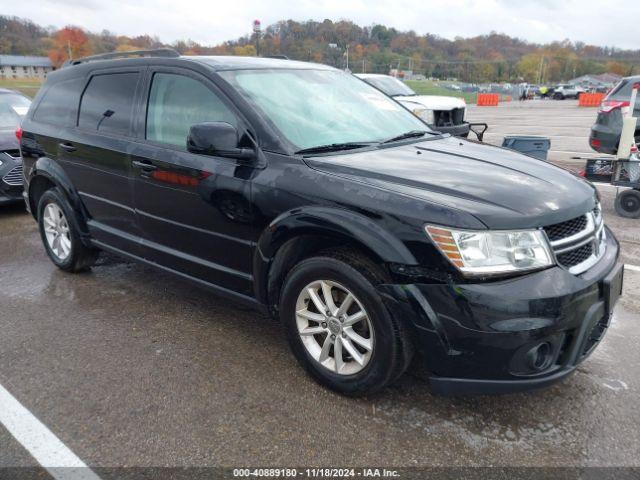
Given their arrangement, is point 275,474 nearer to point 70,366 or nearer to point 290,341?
point 290,341

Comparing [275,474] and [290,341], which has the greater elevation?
[290,341]

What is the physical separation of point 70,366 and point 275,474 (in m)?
1.61

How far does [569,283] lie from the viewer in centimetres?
232

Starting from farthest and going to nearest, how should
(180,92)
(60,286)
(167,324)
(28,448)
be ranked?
(60,286), (167,324), (180,92), (28,448)

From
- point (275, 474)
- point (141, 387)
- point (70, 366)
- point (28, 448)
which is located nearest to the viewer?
point (275, 474)

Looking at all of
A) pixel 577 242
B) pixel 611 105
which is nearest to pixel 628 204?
pixel 611 105

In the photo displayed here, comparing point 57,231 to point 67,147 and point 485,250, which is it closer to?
point 67,147

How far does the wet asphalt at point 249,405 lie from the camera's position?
2.38 metres

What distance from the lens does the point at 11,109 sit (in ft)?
25.5

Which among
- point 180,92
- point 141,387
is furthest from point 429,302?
point 180,92

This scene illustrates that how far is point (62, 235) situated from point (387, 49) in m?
68.6

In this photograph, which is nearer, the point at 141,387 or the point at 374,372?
the point at 374,372

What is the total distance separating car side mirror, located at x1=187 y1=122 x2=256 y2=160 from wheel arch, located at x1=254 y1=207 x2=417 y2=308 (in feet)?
1.51

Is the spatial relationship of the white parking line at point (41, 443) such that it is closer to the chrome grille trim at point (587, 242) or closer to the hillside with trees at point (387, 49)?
the chrome grille trim at point (587, 242)
